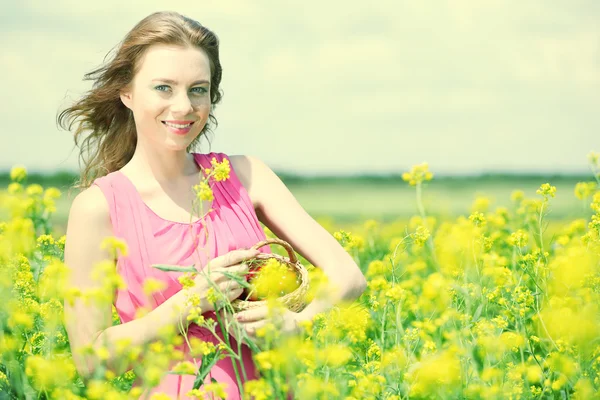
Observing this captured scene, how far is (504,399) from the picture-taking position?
2.06 meters

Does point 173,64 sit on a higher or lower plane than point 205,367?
higher

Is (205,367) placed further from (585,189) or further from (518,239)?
(585,189)

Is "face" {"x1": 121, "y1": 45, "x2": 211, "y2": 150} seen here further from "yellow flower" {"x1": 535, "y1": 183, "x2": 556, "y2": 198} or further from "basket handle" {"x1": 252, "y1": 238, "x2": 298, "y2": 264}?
"yellow flower" {"x1": 535, "y1": 183, "x2": 556, "y2": 198}

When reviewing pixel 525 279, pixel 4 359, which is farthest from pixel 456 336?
pixel 525 279

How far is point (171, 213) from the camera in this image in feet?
7.97

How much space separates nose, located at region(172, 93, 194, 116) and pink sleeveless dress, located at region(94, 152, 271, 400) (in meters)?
0.29

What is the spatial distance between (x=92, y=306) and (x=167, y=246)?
0.27 meters

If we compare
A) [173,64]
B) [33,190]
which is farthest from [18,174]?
[173,64]

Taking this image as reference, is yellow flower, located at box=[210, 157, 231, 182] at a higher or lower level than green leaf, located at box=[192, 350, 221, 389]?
higher

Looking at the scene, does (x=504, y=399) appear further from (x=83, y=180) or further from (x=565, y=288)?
(x=83, y=180)

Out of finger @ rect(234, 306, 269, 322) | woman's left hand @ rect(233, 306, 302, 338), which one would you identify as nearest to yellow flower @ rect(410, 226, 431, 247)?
woman's left hand @ rect(233, 306, 302, 338)

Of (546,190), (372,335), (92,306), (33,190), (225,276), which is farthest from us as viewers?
(33,190)

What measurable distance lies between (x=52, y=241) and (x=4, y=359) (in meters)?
1.03

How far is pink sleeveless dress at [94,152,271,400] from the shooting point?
2.29 m
